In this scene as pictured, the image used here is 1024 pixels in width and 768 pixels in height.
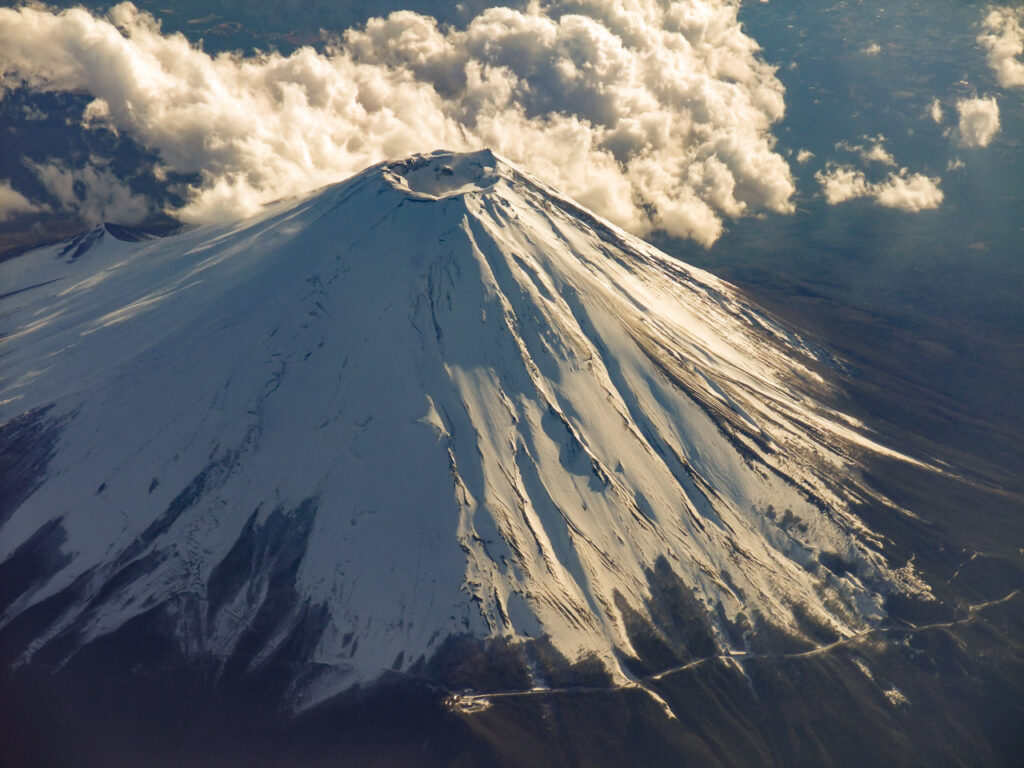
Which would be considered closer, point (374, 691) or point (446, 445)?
point (374, 691)

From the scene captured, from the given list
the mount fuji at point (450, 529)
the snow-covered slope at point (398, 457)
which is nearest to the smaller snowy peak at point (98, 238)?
the snow-covered slope at point (398, 457)

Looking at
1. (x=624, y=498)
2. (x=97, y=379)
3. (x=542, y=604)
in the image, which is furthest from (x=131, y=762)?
(x=624, y=498)

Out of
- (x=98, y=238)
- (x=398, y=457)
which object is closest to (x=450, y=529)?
(x=398, y=457)

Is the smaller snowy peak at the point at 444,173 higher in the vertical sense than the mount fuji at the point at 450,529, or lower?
higher

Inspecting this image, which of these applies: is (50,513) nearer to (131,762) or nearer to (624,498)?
(131,762)

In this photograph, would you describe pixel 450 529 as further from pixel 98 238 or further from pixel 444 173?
pixel 98 238

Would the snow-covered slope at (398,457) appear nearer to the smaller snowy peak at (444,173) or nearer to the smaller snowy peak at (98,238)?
the smaller snowy peak at (444,173)

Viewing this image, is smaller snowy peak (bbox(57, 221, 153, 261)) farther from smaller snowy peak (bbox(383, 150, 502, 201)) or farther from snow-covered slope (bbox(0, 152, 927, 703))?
smaller snowy peak (bbox(383, 150, 502, 201))
